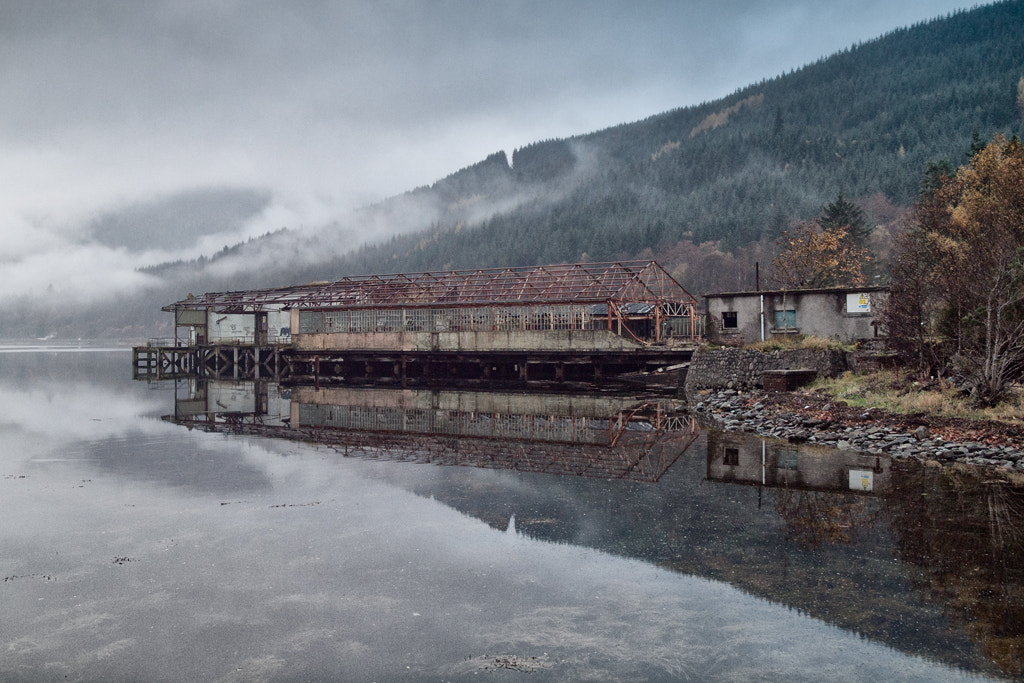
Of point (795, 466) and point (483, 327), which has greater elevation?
point (483, 327)

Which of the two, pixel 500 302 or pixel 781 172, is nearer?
pixel 500 302

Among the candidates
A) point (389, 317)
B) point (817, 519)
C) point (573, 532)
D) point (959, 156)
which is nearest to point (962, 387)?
point (817, 519)

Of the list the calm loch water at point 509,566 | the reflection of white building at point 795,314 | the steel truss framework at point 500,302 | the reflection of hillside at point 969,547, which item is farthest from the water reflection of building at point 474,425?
the steel truss framework at point 500,302

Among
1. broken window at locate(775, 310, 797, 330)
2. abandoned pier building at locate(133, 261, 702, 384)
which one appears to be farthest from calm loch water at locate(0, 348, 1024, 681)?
abandoned pier building at locate(133, 261, 702, 384)

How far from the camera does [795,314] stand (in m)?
38.1

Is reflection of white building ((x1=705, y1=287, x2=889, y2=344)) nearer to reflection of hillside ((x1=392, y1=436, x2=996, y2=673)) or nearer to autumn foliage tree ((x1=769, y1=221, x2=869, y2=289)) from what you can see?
autumn foliage tree ((x1=769, y1=221, x2=869, y2=289))

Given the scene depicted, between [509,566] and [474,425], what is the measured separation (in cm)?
1481

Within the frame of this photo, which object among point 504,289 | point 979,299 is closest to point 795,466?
point 979,299

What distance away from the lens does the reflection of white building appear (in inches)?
1446

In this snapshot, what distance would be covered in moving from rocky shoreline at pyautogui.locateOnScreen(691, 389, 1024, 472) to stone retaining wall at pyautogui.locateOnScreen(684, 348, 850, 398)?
584 cm

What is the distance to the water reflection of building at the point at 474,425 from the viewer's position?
17438 millimetres

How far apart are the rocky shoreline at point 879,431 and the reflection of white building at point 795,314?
12.8 meters

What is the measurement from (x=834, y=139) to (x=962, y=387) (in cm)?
14572

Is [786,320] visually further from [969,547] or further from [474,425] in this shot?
[969,547]
